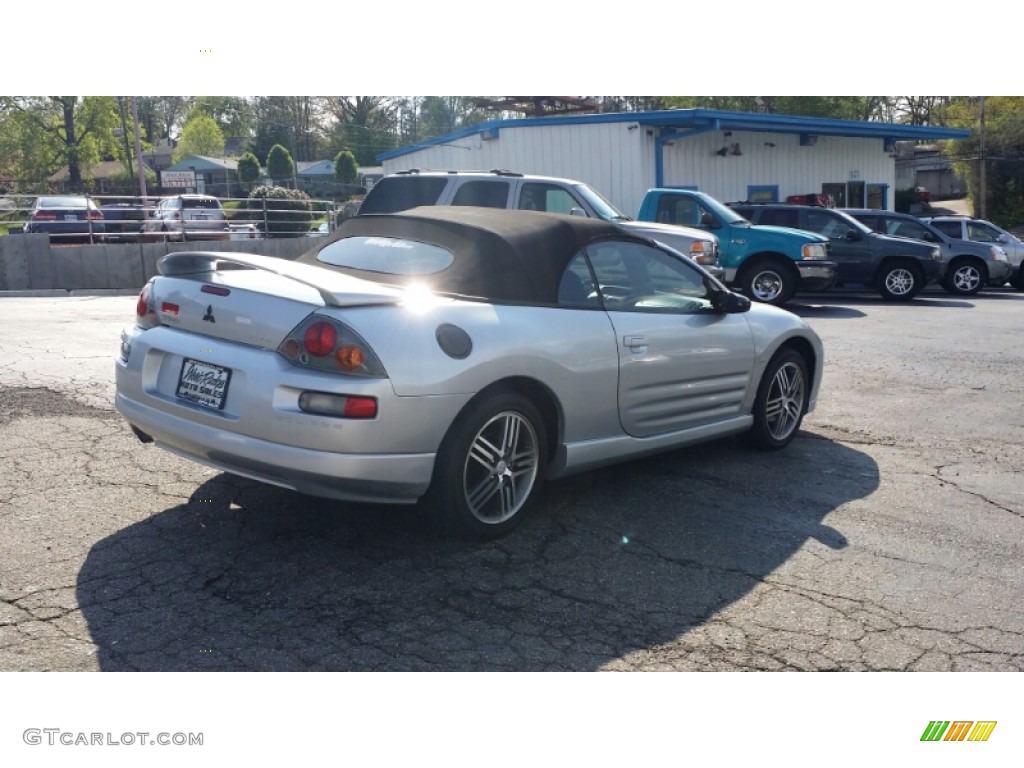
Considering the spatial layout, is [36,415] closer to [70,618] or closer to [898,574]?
[70,618]

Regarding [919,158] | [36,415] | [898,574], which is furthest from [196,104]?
[898,574]

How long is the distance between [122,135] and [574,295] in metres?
58.0

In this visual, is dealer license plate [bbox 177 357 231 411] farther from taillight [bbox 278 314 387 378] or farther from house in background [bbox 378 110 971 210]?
house in background [bbox 378 110 971 210]

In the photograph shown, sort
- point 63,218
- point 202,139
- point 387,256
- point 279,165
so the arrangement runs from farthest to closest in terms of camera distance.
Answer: point 202,139 → point 279,165 → point 63,218 → point 387,256

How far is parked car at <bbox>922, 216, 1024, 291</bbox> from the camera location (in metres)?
20.5

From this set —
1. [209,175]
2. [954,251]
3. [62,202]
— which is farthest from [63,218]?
[209,175]

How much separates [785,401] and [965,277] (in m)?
15.4

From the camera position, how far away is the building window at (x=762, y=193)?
2648 cm

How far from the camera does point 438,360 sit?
4281 millimetres

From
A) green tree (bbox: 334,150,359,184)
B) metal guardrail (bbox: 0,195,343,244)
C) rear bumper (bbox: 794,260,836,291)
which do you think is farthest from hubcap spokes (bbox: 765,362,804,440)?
green tree (bbox: 334,150,359,184)

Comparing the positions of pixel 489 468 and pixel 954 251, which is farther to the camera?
pixel 954 251

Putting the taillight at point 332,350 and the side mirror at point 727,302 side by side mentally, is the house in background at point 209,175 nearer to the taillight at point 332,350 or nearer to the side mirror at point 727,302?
the side mirror at point 727,302

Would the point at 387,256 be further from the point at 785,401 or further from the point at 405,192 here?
the point at 405,192

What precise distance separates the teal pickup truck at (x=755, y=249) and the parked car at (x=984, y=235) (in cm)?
498
